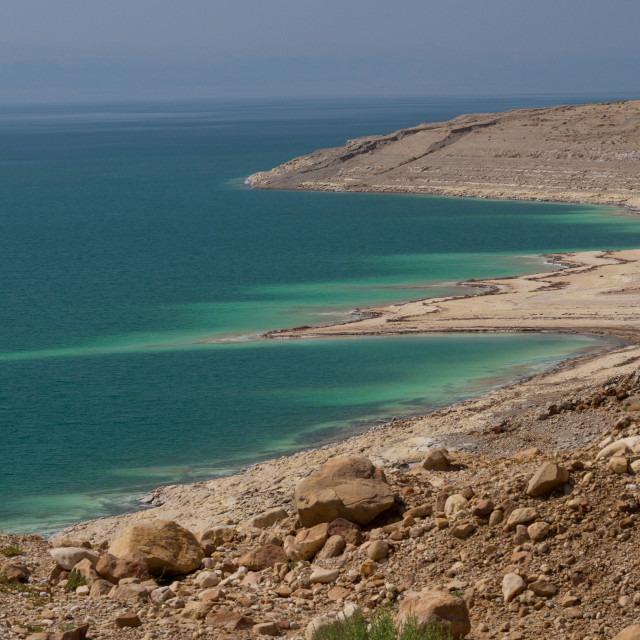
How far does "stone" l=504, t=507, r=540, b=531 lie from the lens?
1429 cm

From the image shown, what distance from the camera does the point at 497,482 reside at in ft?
51.5

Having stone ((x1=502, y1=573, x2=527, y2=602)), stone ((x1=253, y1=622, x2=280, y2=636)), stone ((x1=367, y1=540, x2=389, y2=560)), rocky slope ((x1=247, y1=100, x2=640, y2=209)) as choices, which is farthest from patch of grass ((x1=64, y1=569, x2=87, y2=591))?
rocky slope ((x1=247, y1=100, x2=640, y2=209))

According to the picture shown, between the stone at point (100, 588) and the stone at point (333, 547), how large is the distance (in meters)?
3.03

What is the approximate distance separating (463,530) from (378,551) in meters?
1.22

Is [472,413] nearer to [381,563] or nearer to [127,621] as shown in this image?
[381,563]

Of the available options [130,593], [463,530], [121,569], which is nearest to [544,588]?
[463,530]

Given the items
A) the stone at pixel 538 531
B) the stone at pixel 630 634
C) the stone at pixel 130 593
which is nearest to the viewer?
the stone at pixel 630 634

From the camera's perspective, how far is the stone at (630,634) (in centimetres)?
1138

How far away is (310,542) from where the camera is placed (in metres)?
15.4

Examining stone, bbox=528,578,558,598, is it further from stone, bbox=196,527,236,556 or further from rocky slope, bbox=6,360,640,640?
stone, bbox=196,527,236,556

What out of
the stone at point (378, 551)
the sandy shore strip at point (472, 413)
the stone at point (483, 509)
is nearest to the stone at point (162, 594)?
the stone at point (378, 551)

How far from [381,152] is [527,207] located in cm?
3253

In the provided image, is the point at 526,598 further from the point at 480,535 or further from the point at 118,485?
the point at 118,485

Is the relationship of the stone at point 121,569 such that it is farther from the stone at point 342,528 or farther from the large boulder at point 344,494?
the stone at point 342,528
